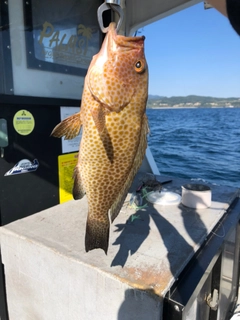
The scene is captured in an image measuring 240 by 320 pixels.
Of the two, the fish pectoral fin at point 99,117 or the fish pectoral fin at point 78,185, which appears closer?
the fish pectoral fin at point 99,117

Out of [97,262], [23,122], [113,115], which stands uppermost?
[113,115]

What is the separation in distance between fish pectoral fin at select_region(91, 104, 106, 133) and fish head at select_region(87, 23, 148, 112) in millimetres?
29

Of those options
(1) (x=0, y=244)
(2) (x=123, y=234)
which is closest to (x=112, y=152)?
(2) (x=123, y=234)

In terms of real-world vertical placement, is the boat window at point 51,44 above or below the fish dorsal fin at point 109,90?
above

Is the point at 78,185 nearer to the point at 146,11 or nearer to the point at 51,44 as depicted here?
the point at 51,44

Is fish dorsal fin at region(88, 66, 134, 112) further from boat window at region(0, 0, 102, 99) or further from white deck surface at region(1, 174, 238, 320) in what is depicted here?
boat window at region(0, 0, 102, 99)

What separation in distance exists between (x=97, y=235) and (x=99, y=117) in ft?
1.86

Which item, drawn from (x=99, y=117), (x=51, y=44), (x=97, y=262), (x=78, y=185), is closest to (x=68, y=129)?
(x=99, y=117)

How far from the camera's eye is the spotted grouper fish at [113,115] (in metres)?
1.09

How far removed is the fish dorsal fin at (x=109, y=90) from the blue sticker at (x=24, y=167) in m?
1.20

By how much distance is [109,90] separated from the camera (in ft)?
3.53

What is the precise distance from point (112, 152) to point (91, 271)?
2.41 ft

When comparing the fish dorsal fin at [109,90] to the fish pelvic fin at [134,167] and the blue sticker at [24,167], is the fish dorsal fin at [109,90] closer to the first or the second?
the fish pelvic fin at [134,167]

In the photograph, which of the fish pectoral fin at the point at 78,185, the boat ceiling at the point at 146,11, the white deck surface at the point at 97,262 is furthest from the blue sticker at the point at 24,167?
the boat ceiling at the point at 146,11
